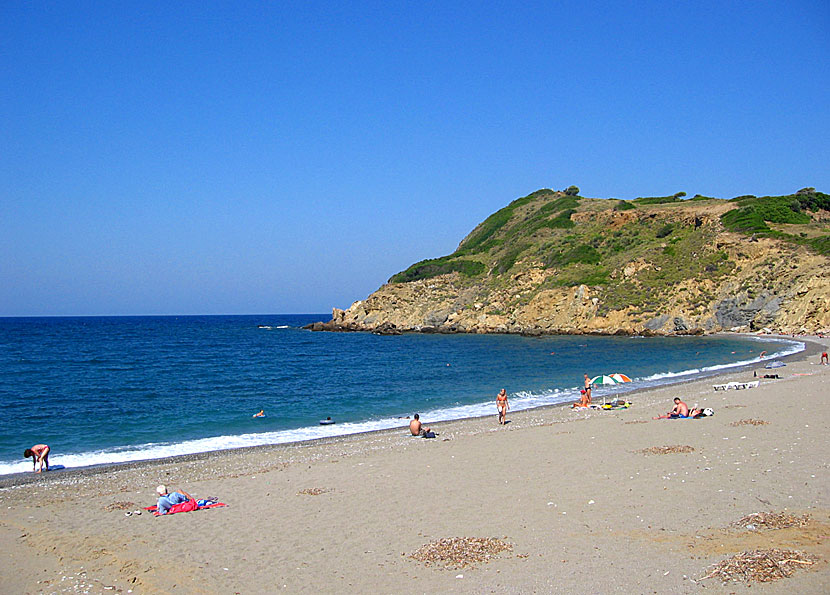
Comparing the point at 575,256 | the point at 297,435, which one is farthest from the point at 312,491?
the point at 575,256

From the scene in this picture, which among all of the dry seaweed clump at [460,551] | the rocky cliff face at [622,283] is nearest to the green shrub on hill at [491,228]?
the rocky cliff face at [622,283]

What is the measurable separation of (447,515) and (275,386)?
26.8m

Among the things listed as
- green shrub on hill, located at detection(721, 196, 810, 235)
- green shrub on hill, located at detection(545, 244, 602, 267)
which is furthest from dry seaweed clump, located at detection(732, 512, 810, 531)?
green shrub on hill, located at detection(545, 244, 602, 267)

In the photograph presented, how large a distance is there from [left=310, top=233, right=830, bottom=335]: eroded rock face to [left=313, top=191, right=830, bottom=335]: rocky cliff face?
14 centimetres

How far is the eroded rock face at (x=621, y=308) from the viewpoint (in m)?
64.8

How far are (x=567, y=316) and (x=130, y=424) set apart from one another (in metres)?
66.4

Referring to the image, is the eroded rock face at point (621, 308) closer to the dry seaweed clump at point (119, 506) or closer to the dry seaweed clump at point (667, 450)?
the dry seaweed clump at point (667, 450)

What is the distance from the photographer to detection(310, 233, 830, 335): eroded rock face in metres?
64.8

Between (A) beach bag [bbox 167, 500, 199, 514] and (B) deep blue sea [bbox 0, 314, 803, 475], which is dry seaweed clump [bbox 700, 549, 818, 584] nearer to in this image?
(A) beach bag [bbox 167, 500, 199, 514]

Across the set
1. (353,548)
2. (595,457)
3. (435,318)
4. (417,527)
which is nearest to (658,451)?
(595,457)

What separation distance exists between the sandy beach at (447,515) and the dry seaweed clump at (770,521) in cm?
12

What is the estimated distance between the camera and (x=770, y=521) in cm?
832

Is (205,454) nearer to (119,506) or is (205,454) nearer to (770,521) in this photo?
(119,506)

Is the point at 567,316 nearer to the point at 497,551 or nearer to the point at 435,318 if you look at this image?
the point at 435,318
